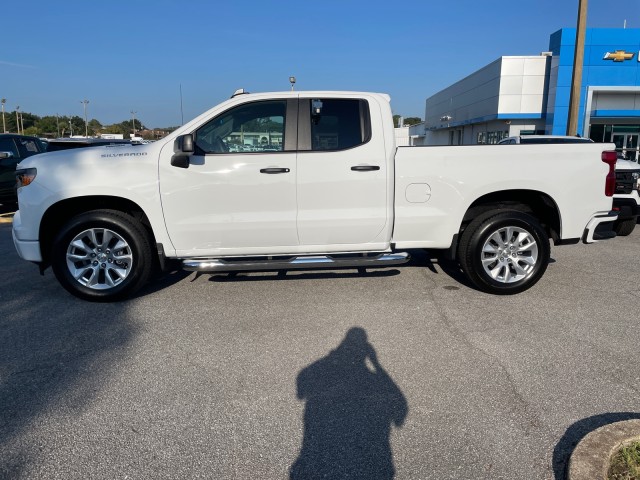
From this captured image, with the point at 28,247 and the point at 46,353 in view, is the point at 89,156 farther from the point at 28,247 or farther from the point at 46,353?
the point at 46,353

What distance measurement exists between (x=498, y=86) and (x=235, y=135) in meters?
25.5

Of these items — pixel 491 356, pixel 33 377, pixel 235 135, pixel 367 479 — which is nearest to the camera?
pixel 367 479

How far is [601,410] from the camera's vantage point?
310cm

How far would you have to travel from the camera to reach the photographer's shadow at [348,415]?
8.57ft

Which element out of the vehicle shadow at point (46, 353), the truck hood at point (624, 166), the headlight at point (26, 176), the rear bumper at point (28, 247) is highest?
the truck hood at point (624, 166)

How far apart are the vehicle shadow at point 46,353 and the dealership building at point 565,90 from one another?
990 inches

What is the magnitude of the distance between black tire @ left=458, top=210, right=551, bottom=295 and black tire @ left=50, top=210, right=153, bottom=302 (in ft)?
11.3

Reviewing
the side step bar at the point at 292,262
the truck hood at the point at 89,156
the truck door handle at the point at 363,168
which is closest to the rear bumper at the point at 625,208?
the side step bar at the point at 292,262

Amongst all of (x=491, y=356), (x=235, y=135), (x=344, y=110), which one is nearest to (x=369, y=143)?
(x=344, y=110)

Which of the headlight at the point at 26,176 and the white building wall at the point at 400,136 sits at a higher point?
the white building wall at the point at 400,136

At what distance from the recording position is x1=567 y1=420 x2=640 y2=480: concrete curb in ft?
7.97

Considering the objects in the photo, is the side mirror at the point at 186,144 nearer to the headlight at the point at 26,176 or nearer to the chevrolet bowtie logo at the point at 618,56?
the headlight at the point at 26,176

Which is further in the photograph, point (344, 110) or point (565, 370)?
point (344, 110)

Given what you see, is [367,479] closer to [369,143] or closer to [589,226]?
[369,143]
